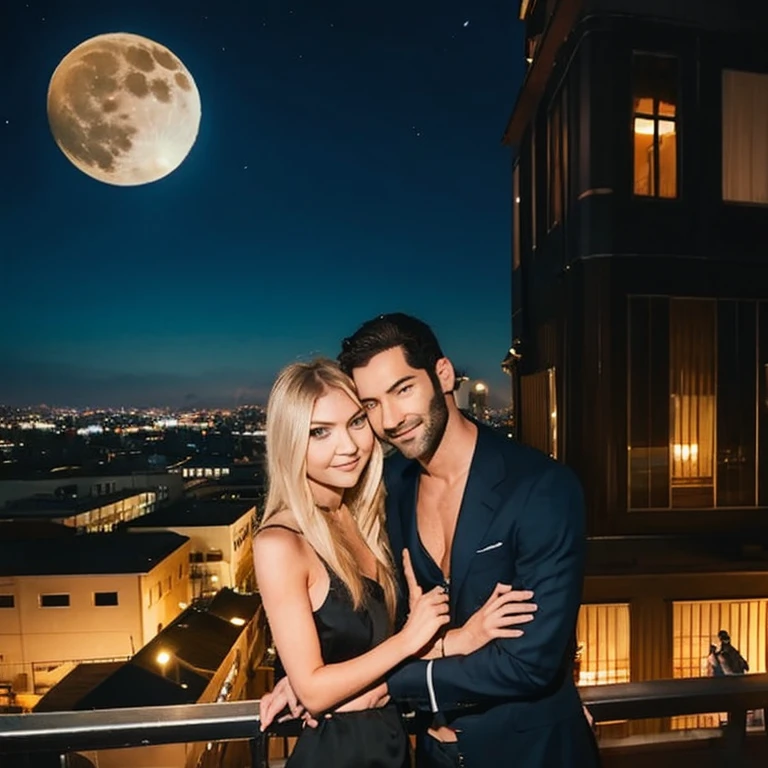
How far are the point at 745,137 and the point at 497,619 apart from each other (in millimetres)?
8635

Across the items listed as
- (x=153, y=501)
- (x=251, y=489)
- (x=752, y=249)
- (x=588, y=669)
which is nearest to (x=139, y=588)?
(x=588, y=669)

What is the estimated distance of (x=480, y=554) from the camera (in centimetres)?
167

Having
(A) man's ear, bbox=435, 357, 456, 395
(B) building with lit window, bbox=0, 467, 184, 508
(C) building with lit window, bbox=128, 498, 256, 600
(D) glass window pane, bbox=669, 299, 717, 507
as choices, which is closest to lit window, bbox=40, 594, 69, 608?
(C) building with lit window, bbox=128, 498, 256, 600

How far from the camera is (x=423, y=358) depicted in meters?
1.96

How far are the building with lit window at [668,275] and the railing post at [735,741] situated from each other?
18.1 ft

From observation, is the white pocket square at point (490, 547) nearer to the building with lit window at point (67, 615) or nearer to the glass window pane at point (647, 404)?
the glass window pane at point (647, 404)

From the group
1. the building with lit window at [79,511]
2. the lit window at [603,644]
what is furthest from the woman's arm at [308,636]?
the building with lit window at [79,511]

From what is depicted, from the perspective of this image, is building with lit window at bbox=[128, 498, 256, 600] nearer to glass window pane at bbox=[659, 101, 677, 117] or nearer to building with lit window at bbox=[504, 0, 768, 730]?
building with lit window at bbox=[504, 0, 768, 730]

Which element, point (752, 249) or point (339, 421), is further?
→ point (752, 249)

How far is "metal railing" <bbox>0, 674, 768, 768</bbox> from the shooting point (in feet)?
4.93

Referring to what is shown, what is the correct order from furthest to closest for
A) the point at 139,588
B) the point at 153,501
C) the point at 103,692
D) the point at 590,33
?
the point at 153,501 < the point at 139,588 < the point at 103,692 < the point at 590,33

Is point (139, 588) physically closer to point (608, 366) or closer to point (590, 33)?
point (608, 366)

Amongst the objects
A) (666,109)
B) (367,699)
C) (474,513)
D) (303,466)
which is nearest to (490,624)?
(474,513)

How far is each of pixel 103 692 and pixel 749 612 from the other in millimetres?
11537
